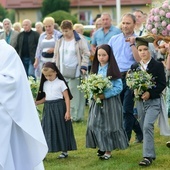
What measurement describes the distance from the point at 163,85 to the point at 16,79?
321 centimetres

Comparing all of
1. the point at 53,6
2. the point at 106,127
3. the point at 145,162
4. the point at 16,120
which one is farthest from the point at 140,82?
the point at 53,6

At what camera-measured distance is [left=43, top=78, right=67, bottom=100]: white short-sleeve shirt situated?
32.4ft

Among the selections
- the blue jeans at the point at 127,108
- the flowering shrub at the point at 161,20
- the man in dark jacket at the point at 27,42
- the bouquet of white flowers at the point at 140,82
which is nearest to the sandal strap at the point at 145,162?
the bouquet of white flowers at the point at 140,82

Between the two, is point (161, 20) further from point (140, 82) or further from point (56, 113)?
point (56, 113)

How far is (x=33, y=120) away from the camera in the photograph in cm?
685

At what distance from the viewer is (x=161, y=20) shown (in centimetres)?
930

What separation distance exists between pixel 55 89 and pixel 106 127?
970 mm

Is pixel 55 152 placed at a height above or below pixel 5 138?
Result: below

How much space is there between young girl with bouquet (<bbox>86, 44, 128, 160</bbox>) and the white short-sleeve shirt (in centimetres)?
56

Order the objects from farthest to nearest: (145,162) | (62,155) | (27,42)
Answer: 1. (27,42)
2. (62,155)
3. (145,162)

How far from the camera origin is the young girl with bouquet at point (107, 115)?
31.2 feet

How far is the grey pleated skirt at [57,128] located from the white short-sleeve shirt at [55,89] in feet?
0.24

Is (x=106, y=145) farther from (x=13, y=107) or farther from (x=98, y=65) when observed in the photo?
(x=13, y=107)

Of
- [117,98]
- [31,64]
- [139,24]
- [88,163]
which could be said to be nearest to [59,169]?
[88,163]
